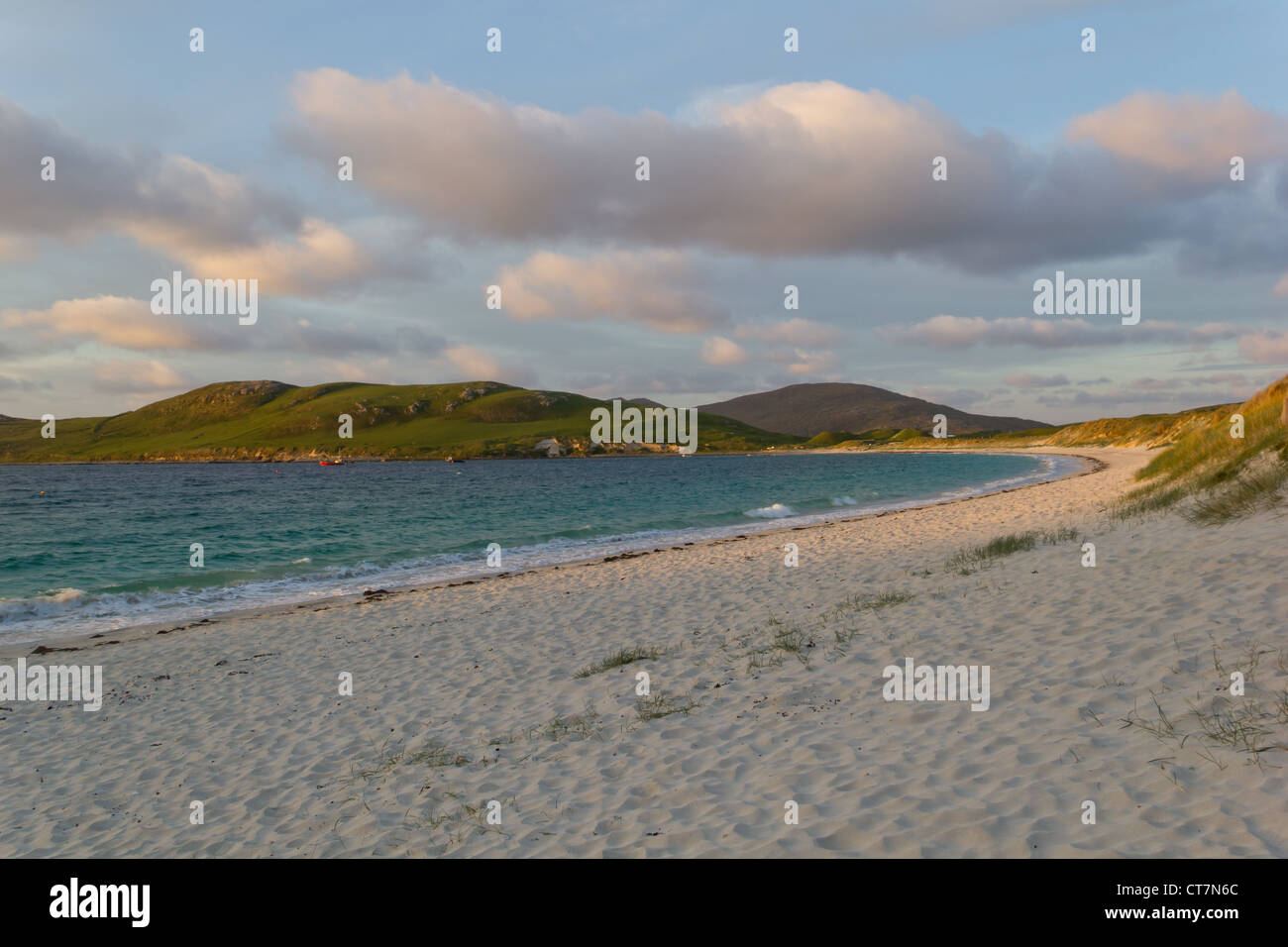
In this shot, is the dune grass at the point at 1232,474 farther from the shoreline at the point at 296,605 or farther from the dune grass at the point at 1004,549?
the shoreline at the point at 296,605

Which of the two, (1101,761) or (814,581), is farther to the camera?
(814,581)

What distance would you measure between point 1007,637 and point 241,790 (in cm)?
1093

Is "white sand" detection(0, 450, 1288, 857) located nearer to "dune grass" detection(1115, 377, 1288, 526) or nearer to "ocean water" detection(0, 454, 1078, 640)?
"dune grass" detection(1115, 377, 1288, 526)

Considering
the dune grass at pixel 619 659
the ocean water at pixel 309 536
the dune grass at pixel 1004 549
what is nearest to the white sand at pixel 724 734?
the dune grass at pixel 619 659

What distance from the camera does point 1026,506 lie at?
34156 mm

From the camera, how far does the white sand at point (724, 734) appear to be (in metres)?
5.87

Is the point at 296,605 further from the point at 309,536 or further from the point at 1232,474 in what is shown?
the point at 1232,474

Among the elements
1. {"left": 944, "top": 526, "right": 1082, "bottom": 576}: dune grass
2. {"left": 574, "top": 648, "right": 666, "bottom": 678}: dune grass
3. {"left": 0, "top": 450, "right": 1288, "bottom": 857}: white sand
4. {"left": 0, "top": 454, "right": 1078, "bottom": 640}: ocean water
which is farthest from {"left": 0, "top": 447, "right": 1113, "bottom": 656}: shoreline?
{"left": 944, "top": 526, "right": 1082, "bottom": 576}: dune grass

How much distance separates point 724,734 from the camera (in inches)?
332

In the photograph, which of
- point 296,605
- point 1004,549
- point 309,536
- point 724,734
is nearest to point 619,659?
point 724,734

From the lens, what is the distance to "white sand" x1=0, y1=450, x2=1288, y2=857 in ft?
19.2

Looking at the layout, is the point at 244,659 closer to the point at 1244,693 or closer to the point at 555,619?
the point at 555,619

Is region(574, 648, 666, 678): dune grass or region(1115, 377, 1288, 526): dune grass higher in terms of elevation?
region(1115, 377, 1288, 526): dune grass
